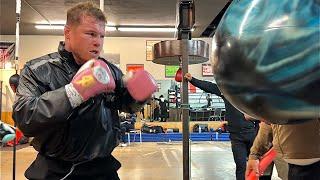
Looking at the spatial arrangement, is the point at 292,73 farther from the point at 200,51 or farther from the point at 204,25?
the point at 204,25

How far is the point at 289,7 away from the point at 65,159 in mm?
1296

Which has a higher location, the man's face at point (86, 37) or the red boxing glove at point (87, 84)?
the man's face at point (86, 37)

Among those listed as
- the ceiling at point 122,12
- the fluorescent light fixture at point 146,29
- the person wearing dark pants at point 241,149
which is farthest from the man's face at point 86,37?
the fluorescent light fixture at point 146,29

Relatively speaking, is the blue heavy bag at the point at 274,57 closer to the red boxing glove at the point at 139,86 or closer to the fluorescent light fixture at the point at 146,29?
the red boxing glove at the point at 139,86

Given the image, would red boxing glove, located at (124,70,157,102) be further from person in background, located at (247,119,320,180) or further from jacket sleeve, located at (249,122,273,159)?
jacket sleeve, located at (249,122,273,159)

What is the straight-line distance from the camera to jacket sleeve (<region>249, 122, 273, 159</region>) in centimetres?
247

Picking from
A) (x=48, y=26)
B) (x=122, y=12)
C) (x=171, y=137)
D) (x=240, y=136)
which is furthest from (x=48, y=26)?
(x=240, y=136)

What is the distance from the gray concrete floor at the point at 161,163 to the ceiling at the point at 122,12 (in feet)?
11.5

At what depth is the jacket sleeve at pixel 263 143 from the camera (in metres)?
2.47

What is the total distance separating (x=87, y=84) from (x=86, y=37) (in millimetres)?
344

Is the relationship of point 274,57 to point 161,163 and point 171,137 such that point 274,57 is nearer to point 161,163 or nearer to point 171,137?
point 161,163

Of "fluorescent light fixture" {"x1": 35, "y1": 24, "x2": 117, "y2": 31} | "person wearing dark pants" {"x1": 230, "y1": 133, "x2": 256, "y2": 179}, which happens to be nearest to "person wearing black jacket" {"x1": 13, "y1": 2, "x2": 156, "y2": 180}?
"person wearing dark pants" {"x1": 230, "y1": 133, "x2": 256, "y2": 179}

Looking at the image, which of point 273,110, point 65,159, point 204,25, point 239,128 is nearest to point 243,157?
point 239,128

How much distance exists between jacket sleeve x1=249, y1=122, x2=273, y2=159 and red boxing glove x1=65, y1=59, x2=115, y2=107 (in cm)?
136
